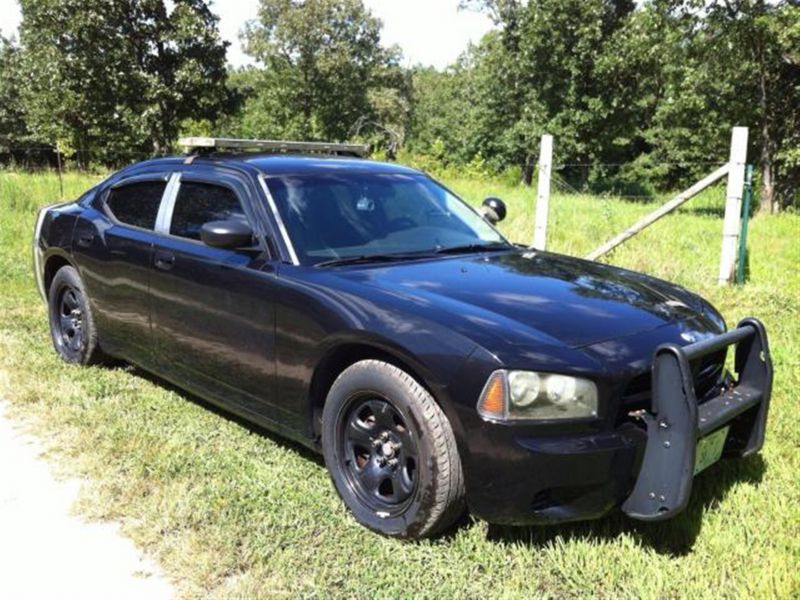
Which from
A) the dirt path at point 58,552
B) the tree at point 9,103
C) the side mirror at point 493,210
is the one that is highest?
the tree at point 9,103

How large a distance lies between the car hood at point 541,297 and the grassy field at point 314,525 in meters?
0.84

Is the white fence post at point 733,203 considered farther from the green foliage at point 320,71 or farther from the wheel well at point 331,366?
the green foliage at point 320,71

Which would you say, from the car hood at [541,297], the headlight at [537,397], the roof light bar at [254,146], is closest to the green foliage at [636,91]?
the roof light bar at [254,146]

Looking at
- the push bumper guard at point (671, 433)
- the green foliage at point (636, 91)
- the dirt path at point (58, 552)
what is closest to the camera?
the push bumper guard at point (671, 433)

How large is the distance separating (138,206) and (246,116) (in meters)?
49.6

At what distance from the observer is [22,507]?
11.4 ft

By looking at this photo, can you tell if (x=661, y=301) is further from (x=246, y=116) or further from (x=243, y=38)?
(x=246, y=116)

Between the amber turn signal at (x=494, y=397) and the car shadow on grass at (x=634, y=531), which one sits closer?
the amber turn signal at (x=494, y=397)

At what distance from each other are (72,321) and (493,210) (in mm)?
3255

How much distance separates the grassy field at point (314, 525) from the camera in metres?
2.78

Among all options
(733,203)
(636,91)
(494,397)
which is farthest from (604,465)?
(636,91)

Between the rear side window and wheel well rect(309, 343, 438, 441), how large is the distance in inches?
41.6

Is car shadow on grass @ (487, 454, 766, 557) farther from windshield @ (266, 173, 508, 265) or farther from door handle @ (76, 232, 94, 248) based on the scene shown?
door handle @ (76, 232, 94, 248)

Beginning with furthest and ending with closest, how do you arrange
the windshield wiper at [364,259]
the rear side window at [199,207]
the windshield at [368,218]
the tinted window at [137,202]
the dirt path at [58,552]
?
the tinted window at [137,202] → the rear side window at [199,207] → the windshield at [368,218] → the windshield wiper at [364,259] → the dirt path at [58,552]
